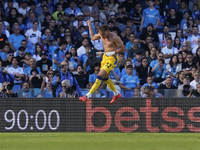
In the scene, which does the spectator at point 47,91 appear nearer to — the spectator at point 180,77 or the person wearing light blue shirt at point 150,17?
the spectator at point 180,77

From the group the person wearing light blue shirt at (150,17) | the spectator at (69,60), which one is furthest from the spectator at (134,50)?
the spectator at (69,60)

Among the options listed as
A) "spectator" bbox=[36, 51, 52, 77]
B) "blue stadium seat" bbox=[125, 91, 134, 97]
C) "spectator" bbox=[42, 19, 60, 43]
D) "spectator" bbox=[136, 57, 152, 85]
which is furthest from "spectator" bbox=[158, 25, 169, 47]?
"blue stadium seat" bbox=[125, 91, 134, 97]

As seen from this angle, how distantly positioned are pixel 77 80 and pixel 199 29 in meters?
7.18

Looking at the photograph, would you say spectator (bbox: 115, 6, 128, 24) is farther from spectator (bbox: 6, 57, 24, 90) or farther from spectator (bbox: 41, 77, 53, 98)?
spectator (bbox: 41, 77, 53, 98)

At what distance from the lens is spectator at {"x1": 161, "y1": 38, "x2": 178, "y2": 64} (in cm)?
1684

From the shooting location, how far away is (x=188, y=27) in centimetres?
1880
